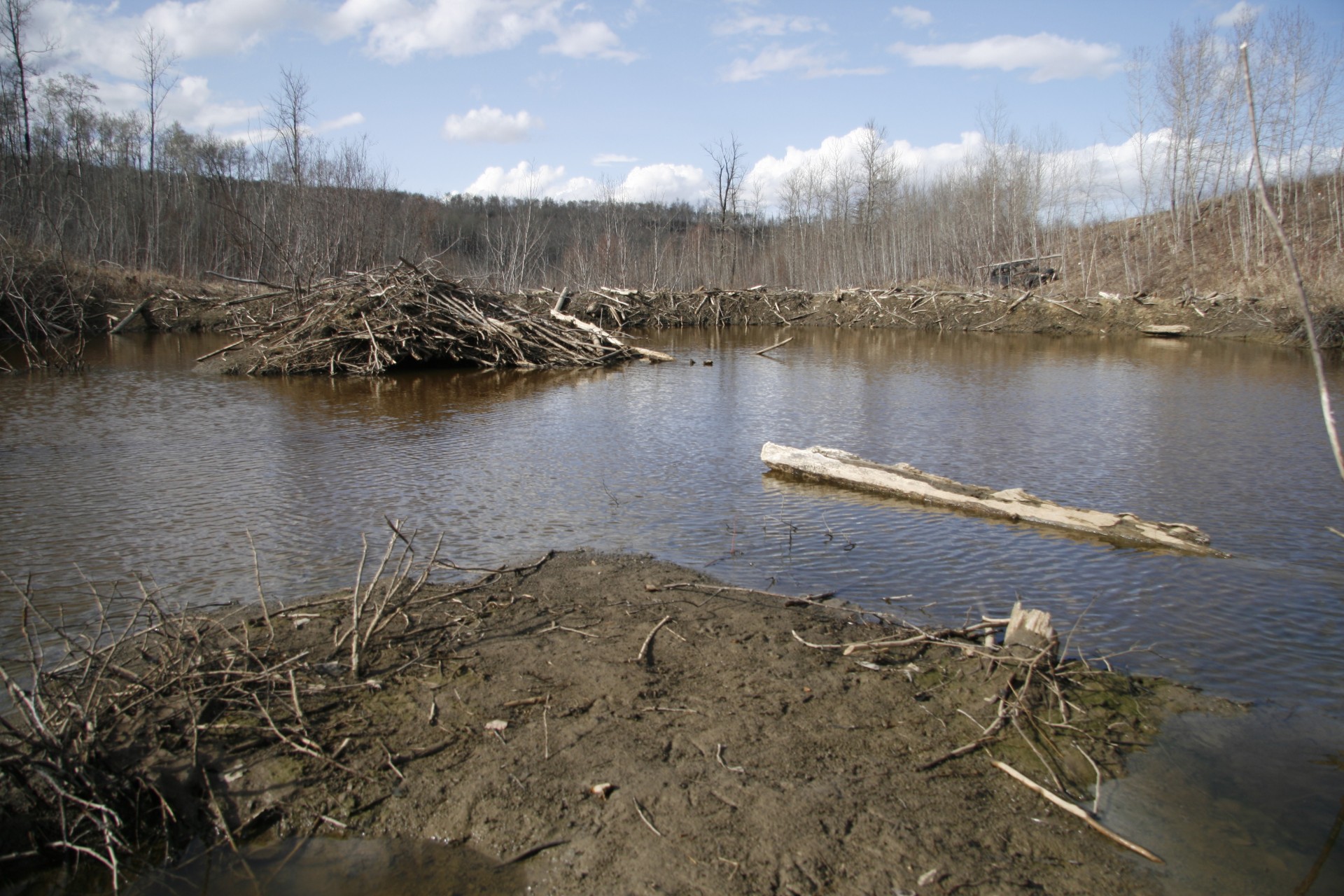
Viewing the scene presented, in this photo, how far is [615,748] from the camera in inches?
129

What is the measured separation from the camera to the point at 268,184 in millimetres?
39500

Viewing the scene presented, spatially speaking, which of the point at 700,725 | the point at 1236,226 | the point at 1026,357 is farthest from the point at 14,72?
the point at 1236,226

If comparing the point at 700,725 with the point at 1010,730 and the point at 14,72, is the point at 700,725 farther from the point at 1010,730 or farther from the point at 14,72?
the point at 14,72

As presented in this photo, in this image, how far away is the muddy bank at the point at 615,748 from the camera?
9.05ft

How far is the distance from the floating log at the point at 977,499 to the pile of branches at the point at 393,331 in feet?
34.6

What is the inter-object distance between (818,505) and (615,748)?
182 inches

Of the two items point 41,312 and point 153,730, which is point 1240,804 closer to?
point 153,730

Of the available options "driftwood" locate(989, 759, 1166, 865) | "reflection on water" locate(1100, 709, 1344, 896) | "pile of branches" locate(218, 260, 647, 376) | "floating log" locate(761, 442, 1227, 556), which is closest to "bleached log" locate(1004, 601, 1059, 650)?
"reflection on water" locate(1100, 709, 1344, 896)

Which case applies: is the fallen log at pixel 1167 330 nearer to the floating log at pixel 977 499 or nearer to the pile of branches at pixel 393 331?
the pile of branches at pixel 393 331

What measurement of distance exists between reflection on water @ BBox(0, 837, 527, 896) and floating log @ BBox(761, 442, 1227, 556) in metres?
5.58

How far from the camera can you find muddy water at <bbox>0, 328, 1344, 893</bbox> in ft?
12.6

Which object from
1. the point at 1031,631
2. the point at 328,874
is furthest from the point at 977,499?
the point at 328,874

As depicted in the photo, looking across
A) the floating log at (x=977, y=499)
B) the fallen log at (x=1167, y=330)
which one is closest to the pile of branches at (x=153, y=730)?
the floating log at (x=977, y=499)

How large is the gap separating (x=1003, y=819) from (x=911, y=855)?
472mm
